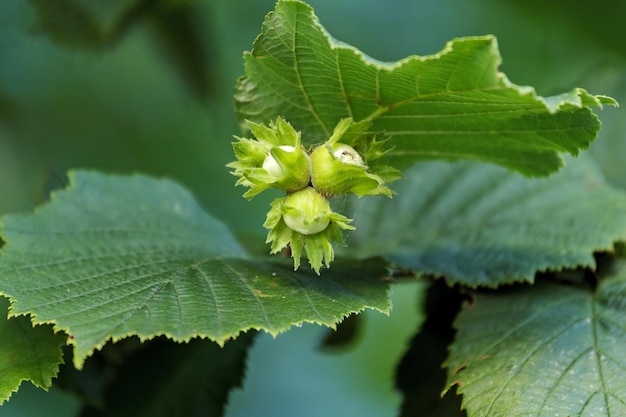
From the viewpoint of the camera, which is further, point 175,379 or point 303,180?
point 175,379

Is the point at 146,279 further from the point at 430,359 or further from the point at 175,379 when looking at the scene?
the point at 430,359

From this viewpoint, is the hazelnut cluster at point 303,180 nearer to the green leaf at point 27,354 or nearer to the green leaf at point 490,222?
the green leaf at point 490,222

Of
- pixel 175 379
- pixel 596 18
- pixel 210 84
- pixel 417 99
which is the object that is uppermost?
pixel 596 18

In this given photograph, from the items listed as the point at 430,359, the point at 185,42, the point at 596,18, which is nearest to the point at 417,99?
the point at 430,359

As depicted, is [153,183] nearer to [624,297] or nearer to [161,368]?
[161,368]

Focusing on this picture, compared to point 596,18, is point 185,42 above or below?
below

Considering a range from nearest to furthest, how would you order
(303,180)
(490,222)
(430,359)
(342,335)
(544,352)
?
1. (303,180)
2. (544,352)
3. (430,359)
4. (490,222)
5. (342,335)
